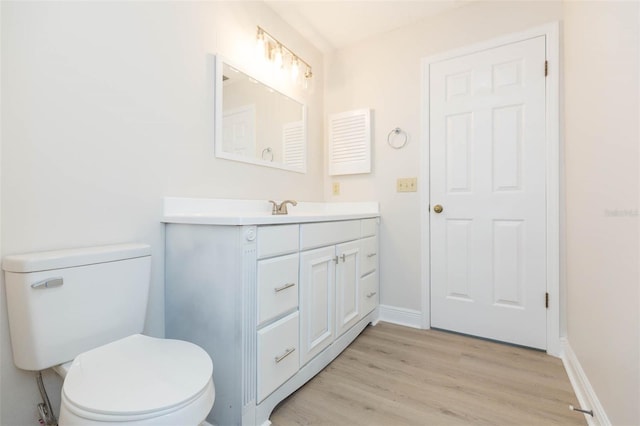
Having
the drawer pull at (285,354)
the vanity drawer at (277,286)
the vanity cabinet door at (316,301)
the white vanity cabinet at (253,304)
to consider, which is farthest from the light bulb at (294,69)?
the drawer pull at (285,354)

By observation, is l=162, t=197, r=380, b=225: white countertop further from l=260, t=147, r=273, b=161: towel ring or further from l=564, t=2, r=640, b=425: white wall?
l=564, t=2, r=640, b=425: white wall

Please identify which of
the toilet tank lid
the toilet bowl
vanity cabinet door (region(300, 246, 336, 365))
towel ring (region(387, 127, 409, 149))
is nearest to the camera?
the toilet bowl

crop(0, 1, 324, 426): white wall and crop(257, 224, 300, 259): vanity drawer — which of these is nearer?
crop(0, 1, 324, 426): white wall

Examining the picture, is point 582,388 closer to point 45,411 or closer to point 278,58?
point 45,411

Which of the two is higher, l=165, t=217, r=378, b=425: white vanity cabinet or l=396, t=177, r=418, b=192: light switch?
l=396, t=177, r=418, b=192: light switch

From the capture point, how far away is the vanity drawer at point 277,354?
1.15 metres

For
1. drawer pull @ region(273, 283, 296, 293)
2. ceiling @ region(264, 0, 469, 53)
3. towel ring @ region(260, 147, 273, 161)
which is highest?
ceiling @ region(264, 0, 469, 53)

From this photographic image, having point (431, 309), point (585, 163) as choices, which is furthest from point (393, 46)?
point (431, 309)

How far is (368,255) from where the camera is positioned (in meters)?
2.09

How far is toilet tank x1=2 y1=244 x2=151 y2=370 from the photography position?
89 cm

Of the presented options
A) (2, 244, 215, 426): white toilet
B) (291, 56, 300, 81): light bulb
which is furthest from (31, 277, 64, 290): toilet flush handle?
(291, 56, 300, 81): light bulb

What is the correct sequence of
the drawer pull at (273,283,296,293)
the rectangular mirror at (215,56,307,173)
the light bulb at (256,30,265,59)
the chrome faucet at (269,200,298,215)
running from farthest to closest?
the light bulb at (256,30,265,59) < the chrome faucet at (269,200,298,215) < the rectangular mirror at (215,56,307,173) < the drawer pull at (273,283,296,293)

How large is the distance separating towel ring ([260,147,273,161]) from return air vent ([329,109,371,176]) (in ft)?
2.21

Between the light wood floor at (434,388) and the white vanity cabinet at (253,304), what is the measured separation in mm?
125
